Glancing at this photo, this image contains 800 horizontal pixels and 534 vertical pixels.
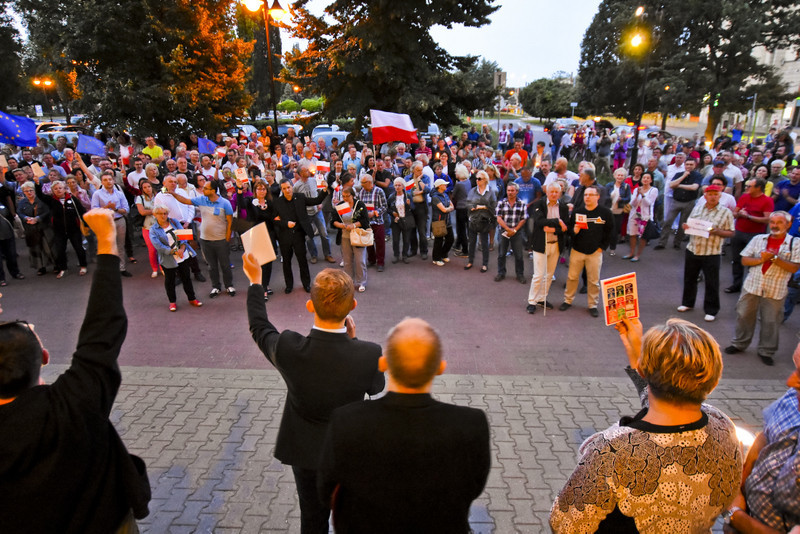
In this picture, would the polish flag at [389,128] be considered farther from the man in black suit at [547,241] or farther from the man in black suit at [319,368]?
the man in black suit at [319,368]

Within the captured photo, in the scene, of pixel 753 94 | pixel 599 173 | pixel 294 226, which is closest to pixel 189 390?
pixel 294 226

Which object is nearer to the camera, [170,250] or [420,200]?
[170,250]

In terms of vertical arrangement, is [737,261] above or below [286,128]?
below

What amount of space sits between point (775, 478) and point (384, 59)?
714 inches

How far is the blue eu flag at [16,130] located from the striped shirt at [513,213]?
10168mm

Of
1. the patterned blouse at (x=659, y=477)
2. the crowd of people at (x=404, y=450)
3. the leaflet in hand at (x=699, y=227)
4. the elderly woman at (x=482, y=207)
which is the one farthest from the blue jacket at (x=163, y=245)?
the leaflet in hand at (x=699, y=227)

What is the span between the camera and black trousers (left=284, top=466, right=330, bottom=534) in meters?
2.78

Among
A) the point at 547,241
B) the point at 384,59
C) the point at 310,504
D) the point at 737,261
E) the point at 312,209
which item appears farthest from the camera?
the point at 384,59

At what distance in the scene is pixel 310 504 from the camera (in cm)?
289

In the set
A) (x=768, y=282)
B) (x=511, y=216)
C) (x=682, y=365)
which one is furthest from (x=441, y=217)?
(x=682, y=365)

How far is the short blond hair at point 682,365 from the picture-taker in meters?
1.89

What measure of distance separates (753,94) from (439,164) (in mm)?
28396

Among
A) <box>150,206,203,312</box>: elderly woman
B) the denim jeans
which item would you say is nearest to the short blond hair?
<box>150,206,203,312</box>: elderly woman

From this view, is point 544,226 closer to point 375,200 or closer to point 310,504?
point 375,200
